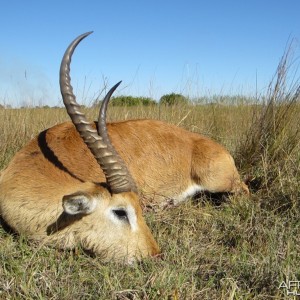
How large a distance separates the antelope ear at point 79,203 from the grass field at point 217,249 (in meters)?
0.37

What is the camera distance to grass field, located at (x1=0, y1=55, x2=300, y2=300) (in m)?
2.78

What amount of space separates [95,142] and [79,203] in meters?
0.55

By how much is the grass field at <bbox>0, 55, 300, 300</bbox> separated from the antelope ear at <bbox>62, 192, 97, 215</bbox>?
0.37 m

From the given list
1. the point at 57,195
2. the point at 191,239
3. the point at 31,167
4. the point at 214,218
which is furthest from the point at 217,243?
the point at 31,167

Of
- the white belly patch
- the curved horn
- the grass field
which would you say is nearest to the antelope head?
the curved horn

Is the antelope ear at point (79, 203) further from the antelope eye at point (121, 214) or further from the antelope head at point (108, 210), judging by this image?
the antelope eye at point (121, 214)

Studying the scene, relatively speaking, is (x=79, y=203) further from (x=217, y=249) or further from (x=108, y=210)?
(x=217, y=249)

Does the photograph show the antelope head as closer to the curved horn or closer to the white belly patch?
the curved horn

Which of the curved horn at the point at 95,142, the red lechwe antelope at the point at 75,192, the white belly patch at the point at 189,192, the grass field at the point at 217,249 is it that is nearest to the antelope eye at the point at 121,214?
the red lechwe antelope at the point at 75,192

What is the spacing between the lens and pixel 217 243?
394 cm

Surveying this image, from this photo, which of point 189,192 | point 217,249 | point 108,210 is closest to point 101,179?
point 108,210

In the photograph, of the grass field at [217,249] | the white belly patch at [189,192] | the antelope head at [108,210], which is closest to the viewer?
the grass field at [217,249]

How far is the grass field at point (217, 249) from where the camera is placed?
9.11ft

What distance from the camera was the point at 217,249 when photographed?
12.4ft
